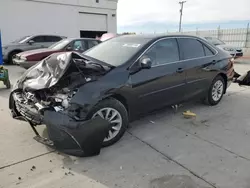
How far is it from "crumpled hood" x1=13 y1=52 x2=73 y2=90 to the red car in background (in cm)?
496

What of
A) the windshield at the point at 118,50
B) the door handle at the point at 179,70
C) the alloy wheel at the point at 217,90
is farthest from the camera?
the alloy wheel at the point at 217,90

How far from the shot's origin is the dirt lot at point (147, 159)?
105 inches

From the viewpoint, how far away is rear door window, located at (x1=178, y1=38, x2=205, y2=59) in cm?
456

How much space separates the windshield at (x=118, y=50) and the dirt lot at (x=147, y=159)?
1.24 meters

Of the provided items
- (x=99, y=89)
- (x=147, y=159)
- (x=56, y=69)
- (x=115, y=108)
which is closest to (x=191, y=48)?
(x=115, y=108)

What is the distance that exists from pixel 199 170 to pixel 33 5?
1750 cm

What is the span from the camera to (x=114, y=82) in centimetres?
338

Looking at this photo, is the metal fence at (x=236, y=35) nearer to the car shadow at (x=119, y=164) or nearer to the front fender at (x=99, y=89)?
the front fender at (x=99, y=89)

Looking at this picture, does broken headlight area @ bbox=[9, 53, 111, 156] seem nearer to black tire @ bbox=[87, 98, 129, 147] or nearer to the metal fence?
black tire @ bbox=[87, 98, 129, 147]

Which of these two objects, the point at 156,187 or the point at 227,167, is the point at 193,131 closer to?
the point at 227,167

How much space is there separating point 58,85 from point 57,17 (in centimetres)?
1661

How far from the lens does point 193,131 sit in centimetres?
403

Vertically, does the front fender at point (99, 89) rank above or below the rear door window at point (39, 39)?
below

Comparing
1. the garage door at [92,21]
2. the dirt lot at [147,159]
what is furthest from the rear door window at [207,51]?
the garage door at [92,21]
